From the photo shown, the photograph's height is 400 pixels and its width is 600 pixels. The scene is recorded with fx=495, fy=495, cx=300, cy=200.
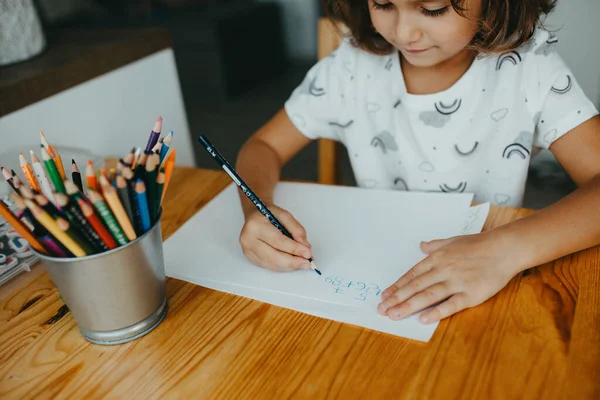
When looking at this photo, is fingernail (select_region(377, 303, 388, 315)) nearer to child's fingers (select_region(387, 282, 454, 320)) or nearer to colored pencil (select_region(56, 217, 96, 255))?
child's fingers (select_region(387, 282, 454, 320))

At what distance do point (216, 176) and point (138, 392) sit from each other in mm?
438

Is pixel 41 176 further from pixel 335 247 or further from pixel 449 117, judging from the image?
pixel 449 117

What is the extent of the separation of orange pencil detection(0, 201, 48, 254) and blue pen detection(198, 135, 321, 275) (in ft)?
0.58

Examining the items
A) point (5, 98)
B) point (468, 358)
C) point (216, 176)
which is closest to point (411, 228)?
point (468, 358)

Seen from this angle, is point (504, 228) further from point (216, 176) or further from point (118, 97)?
point (118, 97)

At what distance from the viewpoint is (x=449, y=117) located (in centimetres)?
78

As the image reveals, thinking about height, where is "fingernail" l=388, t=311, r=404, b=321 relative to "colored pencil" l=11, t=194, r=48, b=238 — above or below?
below

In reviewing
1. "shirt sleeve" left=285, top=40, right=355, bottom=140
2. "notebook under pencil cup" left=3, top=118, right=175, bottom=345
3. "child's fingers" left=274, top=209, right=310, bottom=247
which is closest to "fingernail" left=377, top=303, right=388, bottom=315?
"child's fingers" left=274, top=209, right=310, bottom=247

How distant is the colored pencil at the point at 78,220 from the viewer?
0.37 meters

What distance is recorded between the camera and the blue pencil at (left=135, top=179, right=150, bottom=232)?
39 centimetres

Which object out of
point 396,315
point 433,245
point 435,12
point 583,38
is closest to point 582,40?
point 583,38

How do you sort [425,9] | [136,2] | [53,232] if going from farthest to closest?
[136,2] < [425,9] < [53,232]

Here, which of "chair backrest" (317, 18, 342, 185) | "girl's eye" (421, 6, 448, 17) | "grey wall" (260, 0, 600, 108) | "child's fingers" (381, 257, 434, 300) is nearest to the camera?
"child's fingers" (381, 257, 434, 300)

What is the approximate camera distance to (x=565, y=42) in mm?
1323
